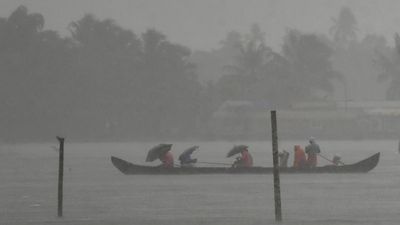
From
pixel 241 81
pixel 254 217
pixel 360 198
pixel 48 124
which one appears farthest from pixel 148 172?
pixel 241 81

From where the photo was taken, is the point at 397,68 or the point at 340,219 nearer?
the point at 340,219

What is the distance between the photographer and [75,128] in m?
144

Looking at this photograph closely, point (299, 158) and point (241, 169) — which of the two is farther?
point (299, 158)

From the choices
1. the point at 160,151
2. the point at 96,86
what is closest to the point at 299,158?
the point at 160,151

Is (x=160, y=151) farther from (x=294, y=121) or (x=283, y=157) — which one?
(x=294, y=121)

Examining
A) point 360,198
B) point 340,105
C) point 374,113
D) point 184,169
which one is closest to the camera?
point 360,198

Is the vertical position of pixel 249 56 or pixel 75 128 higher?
pixel 249 56

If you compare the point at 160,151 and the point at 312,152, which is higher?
the point at 160,151

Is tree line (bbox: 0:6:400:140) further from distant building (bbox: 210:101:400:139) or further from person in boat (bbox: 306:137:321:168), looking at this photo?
person in boat (bbox: 306:137:321:168)

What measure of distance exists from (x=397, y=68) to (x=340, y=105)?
10.9 meters

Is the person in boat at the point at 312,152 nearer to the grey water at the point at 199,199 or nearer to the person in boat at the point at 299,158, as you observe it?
the person in boat at the point at 299,158

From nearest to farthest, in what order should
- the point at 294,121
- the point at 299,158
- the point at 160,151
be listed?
the point at 299,158 < the point at 160,151 < the point at 294,121

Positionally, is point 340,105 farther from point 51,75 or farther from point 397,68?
point 51,75

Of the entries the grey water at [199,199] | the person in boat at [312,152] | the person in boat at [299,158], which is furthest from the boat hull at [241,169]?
the person in boat at [312,152]
